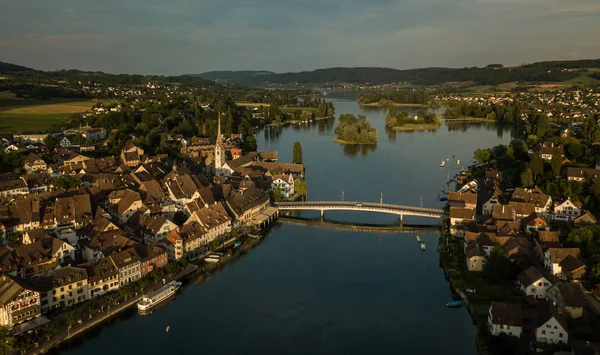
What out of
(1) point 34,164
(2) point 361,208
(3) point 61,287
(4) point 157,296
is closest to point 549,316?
(4) point 157,296

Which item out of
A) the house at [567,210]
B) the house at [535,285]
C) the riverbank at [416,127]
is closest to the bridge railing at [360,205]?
the house at [567,210]

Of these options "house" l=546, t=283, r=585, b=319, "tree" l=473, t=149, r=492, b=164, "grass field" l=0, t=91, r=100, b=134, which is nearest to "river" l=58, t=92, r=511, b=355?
"house" l=546, t=283, r=585, b=319

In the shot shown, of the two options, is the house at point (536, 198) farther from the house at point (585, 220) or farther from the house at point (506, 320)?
the house at point (506, 320)

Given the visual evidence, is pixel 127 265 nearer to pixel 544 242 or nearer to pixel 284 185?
pixel 284 185

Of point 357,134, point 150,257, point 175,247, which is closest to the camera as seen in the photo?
point 150,257

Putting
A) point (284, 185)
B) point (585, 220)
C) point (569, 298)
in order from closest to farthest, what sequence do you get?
1. point (569, 298)
2. point (585, 220)
3. point (284, 185)

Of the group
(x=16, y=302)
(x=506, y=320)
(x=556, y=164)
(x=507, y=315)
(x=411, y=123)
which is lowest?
(x=506, y=320)

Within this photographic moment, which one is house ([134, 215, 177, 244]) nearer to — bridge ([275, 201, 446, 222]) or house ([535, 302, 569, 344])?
bridge ([275, 201, 446, 222])
